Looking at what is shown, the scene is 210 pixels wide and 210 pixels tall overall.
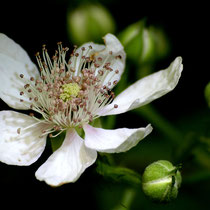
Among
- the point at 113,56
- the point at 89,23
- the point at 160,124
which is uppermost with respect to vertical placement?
the point at 89,23

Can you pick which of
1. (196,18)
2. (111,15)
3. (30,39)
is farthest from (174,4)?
(30,39)

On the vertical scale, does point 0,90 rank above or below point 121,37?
below

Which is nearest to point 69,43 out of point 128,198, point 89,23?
point 89,23

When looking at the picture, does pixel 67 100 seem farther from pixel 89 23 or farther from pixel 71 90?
pixel 89 23

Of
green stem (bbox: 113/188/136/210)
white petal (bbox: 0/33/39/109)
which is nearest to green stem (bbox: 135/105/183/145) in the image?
green stem (bbox: 113/188/136/210)

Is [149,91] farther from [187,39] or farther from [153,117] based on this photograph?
[187,39]

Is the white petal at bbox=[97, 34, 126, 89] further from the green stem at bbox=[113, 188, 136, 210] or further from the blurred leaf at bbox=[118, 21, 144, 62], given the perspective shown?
the green stem at bbox=[113, 188, 136, 210]
